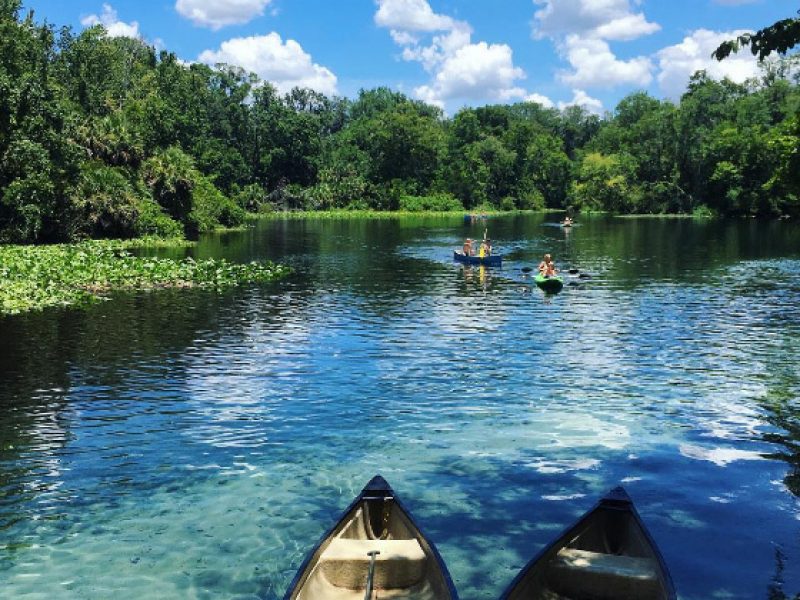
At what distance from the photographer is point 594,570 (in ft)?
28.8

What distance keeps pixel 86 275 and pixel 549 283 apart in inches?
898

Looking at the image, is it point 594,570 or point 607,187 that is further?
point 607,187

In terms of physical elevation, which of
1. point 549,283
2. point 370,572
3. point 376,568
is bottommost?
point 376,568

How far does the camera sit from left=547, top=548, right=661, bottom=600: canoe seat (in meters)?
8.59

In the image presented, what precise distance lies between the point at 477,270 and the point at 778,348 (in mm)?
24379

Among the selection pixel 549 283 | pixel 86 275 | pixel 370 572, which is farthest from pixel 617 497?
pixel 86 275

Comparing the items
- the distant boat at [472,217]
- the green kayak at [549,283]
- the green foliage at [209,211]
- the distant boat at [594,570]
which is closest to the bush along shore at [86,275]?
the green kayak at [549,283]

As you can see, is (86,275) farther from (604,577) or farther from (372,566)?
(604,577)

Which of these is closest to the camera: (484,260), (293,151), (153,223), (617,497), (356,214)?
(617,497)

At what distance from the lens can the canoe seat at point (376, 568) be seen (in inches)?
354

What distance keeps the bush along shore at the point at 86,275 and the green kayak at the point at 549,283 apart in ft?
49.6

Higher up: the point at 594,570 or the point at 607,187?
the point at 607,187

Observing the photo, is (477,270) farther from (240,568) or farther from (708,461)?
(240,568)

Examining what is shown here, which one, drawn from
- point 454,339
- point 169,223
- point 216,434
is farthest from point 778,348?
point 169,223
